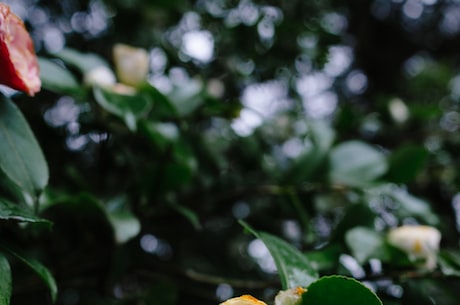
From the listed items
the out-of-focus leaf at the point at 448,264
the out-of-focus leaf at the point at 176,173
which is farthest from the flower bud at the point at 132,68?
the out-of-focus leaf at the point at 448,264

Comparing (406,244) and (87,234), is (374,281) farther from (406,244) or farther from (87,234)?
(87,234)

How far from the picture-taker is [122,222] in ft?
2.14

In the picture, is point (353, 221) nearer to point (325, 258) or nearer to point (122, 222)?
point (325, 258)

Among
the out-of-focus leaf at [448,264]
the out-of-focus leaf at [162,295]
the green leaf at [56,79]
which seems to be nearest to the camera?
the out-of-focus leaf at [448,264]

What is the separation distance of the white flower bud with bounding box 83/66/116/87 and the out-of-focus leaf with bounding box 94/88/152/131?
0.04 metres

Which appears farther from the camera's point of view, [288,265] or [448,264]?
[448,264]

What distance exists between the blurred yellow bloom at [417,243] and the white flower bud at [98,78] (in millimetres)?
464

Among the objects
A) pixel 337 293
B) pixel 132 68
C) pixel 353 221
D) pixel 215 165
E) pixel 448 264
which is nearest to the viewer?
pixel 337 293

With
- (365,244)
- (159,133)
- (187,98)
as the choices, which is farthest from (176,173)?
(365,244)

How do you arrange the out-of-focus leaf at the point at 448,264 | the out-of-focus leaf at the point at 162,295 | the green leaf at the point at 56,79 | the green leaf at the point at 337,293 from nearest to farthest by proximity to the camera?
1. the green leaf at the point at 337,293
2. the out-of-focus leaf at the point at 448,264
3. the green leaf at the point at 56,79
4. the out-of-focus leaf at the point at 162,295

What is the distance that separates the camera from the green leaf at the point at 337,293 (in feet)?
1.35

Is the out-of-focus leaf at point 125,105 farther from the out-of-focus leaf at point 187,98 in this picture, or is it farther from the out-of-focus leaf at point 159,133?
the out-of-focus leaf at point 187,98

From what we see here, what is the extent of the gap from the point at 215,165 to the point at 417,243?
1.52 feet

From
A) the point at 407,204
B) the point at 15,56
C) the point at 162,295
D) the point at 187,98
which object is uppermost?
the point at 15,56
